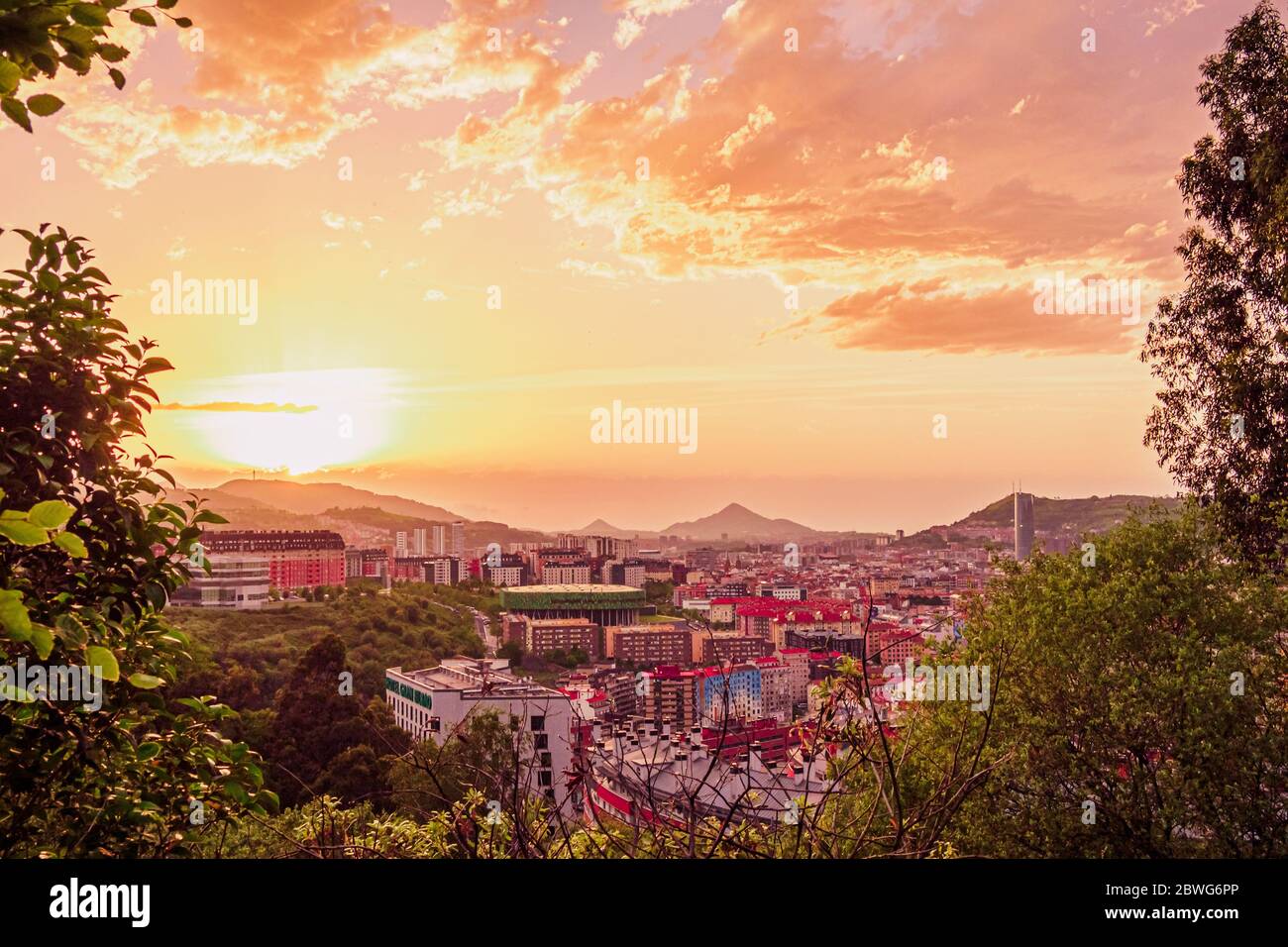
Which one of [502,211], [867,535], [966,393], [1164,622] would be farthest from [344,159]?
[1164,622]

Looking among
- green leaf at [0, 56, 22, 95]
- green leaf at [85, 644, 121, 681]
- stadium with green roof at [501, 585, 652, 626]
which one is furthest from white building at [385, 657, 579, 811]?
stadium with green roof at [501, 585, 652, 626]

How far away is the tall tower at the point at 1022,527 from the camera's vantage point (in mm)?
6969

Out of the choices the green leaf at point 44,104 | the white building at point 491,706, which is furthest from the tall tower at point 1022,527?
the green leaf at point 44,104

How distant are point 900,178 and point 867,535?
344 centimetres

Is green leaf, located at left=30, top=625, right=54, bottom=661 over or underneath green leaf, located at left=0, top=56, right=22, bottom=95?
underneath

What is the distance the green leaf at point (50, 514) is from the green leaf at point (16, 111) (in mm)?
646

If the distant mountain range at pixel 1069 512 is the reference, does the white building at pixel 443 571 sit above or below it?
below

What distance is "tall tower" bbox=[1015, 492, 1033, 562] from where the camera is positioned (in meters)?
6.97

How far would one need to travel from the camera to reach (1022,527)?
7004 mm

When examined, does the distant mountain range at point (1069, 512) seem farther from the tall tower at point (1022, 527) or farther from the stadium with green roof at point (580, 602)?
the stadium with green roof at point (580, 602)

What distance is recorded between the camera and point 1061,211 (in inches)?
224

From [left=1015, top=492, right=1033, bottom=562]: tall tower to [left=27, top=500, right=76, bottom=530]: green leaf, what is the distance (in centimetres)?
730

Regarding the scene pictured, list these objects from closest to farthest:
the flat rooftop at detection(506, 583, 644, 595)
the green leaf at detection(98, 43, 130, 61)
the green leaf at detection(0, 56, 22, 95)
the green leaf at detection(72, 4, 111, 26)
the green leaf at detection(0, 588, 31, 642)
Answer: the green leaf at detection(0, 588, 31, 642), the green leaf at detection(0, 56, 22, 95), the green leaf at detection(72, 4, 111, 26), the green leaf at detection(98, 43, 130, 61), the flat rooftop at detection(506, 583, 644, 595)

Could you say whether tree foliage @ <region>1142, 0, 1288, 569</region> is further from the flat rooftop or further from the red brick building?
the red brick building
